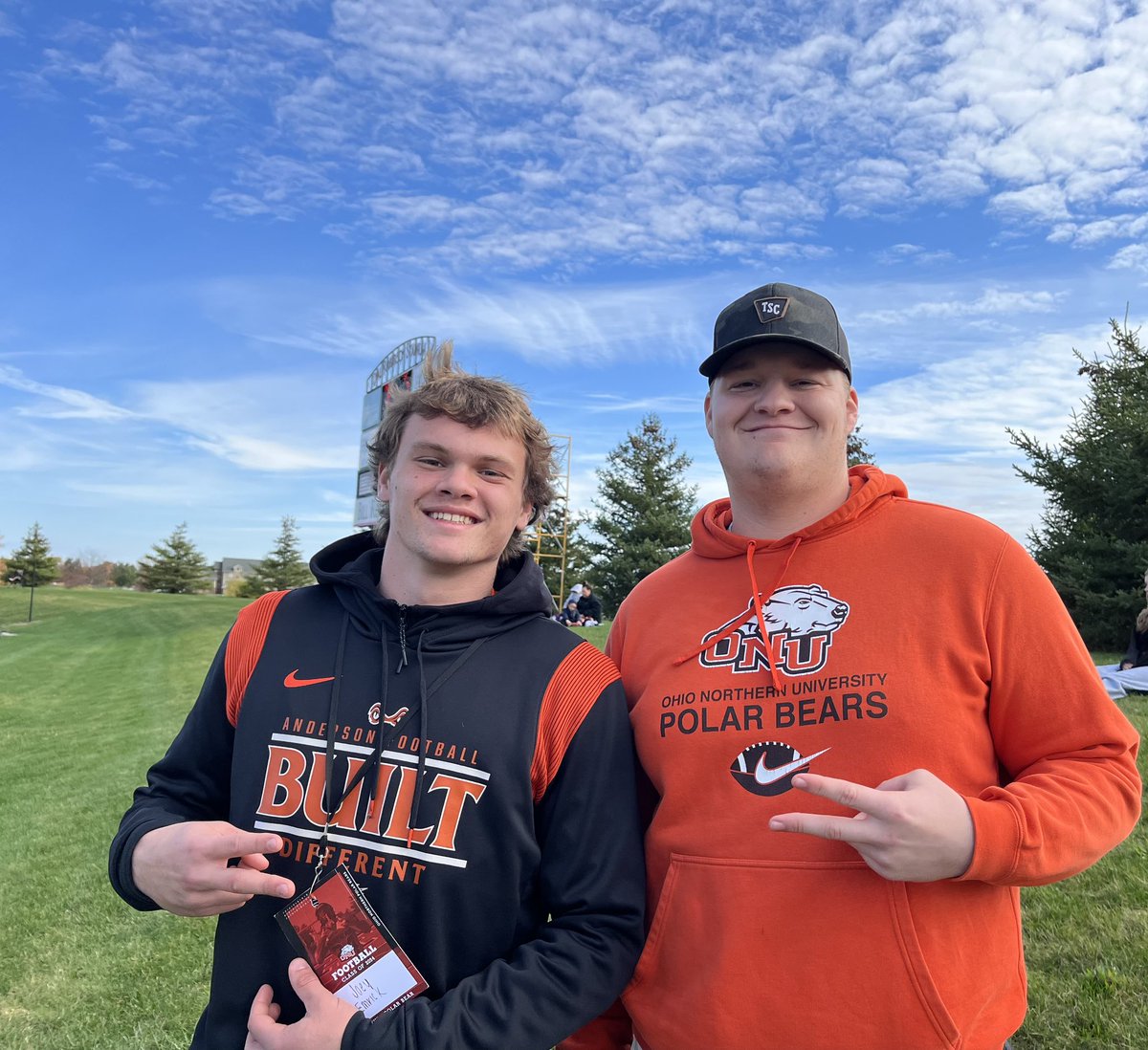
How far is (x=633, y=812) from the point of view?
2.01m

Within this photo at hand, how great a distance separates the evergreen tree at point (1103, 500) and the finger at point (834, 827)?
1781 cm

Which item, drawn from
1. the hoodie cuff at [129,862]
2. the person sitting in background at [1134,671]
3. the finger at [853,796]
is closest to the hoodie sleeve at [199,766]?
the hoodie cuff at [129,862]

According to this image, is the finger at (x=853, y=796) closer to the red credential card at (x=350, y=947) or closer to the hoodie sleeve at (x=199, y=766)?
the red credential card at (x=350, y=947)

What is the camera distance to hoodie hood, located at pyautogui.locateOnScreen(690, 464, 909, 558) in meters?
2.24

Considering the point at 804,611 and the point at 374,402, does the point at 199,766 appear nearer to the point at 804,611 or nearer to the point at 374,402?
the point at 804,611

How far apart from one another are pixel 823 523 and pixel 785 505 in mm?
117

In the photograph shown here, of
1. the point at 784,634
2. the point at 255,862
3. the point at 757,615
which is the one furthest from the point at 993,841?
the point at 255,862

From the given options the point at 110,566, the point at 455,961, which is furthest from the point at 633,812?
the point at 110,566

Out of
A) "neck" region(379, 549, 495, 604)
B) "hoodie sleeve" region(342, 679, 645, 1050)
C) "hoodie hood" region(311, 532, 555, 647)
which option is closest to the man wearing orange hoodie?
"hoodie sleeve" region(342, 679, 645, 1050)

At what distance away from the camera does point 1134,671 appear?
10477 millimetres

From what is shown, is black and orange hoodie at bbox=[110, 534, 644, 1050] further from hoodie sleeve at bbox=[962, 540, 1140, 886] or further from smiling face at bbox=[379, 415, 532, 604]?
hoodie sleeve at bbox=[962, 540, 1140, 886]

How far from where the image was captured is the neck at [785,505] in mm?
2275

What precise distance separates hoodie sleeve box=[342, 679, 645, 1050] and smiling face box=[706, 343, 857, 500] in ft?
2.37

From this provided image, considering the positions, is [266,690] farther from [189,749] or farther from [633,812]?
[633,812]
